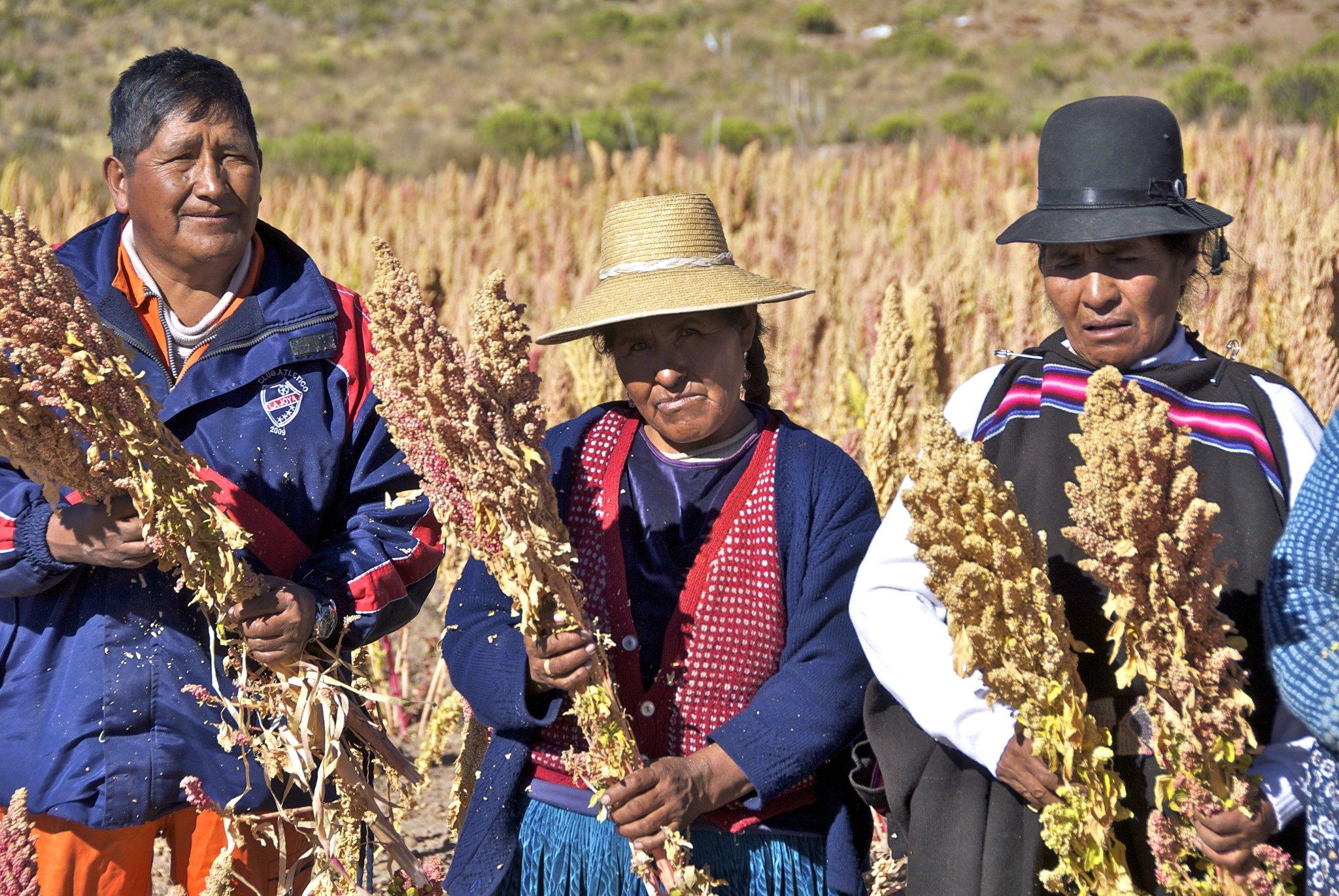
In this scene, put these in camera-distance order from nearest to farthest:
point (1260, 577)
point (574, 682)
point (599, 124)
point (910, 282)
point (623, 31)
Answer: point (1260, 577), point (574, 682), point (910, 282), point (599, 124), point (623, 31)

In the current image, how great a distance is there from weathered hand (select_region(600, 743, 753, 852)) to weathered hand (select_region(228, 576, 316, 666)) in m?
0.53

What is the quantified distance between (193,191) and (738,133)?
62.6 feet

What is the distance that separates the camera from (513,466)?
1.71 metres

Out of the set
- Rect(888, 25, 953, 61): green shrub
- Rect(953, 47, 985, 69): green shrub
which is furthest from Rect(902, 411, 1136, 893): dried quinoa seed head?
Rect(888, 25, 953, 61): green shrub

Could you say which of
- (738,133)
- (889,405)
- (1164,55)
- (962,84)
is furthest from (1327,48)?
(889,405)

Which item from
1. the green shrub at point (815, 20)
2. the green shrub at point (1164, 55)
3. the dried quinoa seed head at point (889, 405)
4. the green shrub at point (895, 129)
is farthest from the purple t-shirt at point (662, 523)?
the green shrub at point (815, 20)

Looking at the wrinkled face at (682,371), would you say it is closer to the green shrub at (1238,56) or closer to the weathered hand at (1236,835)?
the weathered hand at (1236,835)

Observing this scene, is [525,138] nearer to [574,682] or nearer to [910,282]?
[910,282]

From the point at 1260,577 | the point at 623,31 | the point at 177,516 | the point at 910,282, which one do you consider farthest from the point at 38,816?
the point at 623,31

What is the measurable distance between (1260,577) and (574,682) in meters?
0.90

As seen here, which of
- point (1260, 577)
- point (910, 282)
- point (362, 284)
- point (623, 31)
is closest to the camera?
point (1260, 577)

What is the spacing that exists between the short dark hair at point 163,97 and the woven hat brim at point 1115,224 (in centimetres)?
120

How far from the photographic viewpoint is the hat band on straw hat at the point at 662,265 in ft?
6.71

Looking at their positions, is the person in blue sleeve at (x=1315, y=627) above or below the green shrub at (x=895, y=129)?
above
